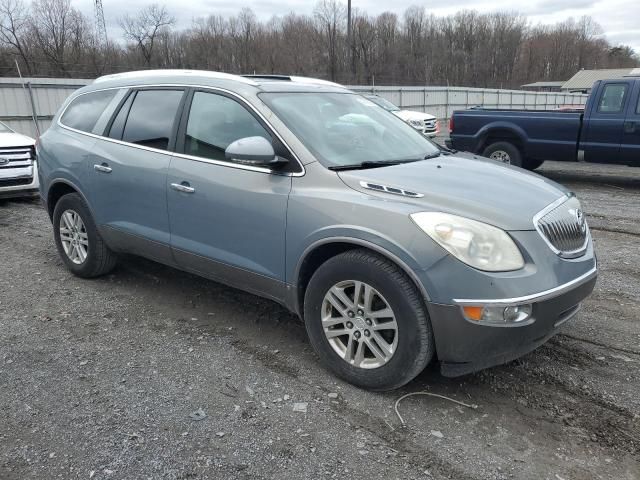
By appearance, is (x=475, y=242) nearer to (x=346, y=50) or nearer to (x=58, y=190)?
(x=58, y=190)

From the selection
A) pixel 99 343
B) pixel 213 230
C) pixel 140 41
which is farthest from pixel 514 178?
pixel 140 41

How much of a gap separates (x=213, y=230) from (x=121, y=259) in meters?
2.06

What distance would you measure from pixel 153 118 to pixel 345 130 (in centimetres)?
158

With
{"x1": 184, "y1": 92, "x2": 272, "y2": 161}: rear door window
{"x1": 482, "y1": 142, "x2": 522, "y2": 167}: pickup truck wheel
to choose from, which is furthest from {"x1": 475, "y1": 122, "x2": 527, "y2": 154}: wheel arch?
{"x1": 184, "y1": 92, "x2": 272, "y2": 161}: rear door window

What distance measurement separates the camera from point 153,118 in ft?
14.2

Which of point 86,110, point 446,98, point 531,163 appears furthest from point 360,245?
point 446,98

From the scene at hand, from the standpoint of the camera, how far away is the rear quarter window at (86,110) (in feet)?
16.0

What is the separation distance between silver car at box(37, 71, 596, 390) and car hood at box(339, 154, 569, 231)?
0.04ft

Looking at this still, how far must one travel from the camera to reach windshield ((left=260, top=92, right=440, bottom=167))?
11.7 ft

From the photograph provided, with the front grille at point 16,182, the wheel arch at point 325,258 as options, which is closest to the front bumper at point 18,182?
the front grille at point 16,182

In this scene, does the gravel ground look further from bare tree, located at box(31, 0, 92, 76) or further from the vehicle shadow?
bare tree, located at box(31, 0, 92, 76)

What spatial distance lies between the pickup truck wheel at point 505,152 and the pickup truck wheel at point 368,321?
8412mm

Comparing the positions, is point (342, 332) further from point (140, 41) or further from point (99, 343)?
point (140, 41)

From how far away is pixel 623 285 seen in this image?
4902 mm
